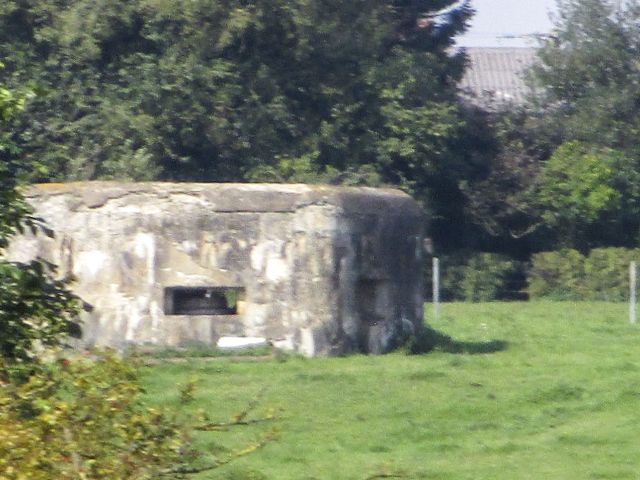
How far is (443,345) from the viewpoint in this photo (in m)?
14.1

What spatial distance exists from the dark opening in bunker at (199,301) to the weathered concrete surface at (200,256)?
0.01 meters

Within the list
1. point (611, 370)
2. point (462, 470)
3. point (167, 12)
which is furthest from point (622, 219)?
point (462, 470)

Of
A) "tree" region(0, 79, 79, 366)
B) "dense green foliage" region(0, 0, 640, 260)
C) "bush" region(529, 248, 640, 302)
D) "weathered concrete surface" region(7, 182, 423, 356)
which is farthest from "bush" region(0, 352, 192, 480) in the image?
"bush" region(529, 248, 640, 302)

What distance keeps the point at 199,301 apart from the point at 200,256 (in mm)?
738

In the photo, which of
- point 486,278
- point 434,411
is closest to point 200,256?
point 434,411

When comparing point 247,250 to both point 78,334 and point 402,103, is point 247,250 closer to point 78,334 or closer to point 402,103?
point 78,334

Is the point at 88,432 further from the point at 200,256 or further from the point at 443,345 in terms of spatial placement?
the point at 443,345

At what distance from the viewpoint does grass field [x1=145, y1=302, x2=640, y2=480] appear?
28.3 ft

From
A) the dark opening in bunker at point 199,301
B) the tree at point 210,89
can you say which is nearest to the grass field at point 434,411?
the dark opening in bunker at point 199,301

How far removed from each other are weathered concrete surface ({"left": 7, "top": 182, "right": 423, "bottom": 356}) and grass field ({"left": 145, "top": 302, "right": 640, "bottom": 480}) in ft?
1.60

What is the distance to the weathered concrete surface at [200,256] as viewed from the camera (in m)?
12.3

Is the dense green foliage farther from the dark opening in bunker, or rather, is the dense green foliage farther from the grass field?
→ the grass field

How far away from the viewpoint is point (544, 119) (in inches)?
A: 1178

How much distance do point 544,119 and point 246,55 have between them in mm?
9592
